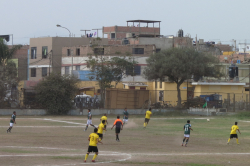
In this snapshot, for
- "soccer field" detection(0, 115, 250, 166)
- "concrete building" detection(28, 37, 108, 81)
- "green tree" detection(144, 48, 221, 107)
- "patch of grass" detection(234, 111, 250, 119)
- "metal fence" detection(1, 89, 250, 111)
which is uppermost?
"concrete building" detection(28, 37, 108, 81)

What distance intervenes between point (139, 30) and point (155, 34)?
12.2ft

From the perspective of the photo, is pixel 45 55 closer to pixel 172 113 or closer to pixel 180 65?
pixel 180 65

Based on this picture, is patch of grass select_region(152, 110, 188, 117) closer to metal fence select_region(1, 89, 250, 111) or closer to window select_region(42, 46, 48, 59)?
metal fence select_region(1, 89, 250, 111)

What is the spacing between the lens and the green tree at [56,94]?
4888cm

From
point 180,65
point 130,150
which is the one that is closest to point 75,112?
point 180,65

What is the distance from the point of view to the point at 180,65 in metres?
51.5

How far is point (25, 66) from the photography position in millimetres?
76875

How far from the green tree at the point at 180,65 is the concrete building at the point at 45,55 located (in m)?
22.6

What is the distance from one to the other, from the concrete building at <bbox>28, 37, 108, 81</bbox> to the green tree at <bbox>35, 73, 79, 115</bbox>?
2200 centimetres

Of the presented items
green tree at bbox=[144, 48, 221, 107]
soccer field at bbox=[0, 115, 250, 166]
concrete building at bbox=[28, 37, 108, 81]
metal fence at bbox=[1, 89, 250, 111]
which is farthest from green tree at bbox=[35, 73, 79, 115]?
concrete building at bbox=[28, 37, 108, 81]

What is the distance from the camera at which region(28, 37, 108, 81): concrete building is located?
72500 millimetres

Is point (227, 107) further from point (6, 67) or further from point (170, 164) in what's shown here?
point (170, 164)

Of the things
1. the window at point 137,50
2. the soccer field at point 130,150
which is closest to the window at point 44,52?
the window at point 137,50

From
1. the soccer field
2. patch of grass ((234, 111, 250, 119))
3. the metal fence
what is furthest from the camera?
the metal fence
